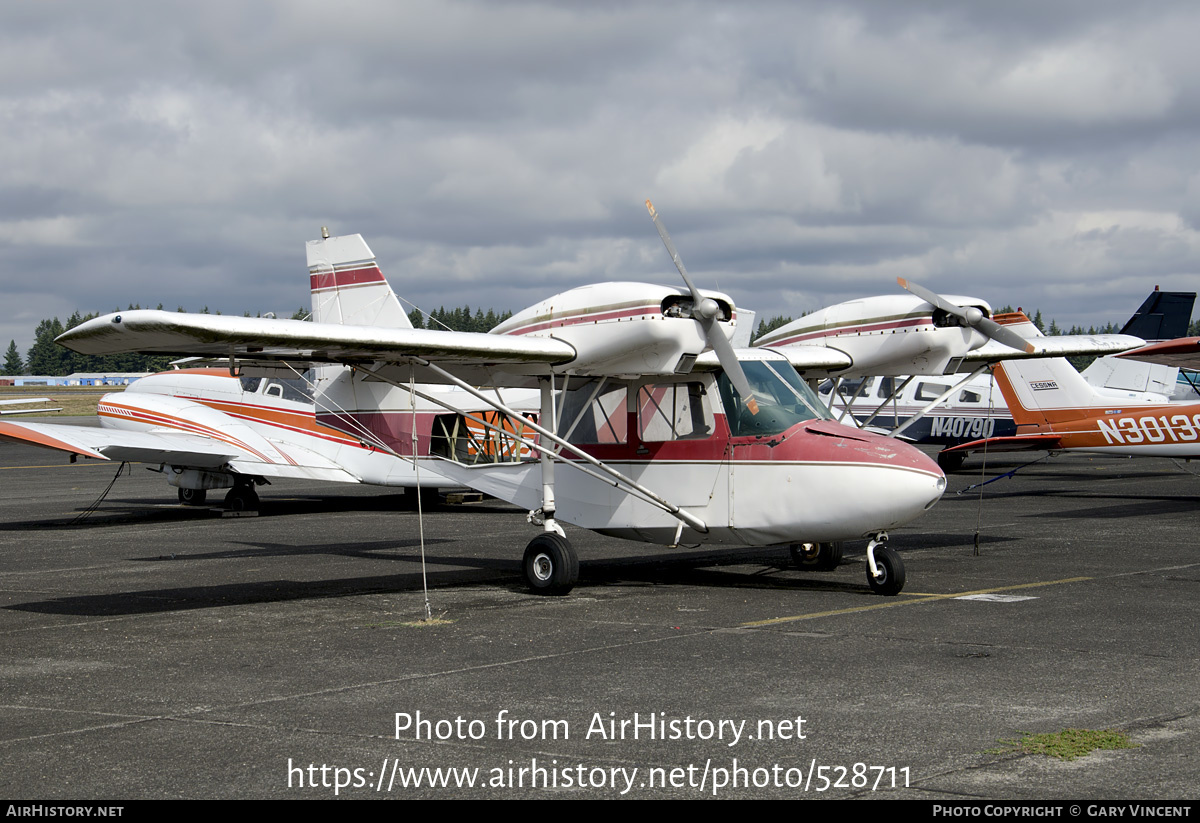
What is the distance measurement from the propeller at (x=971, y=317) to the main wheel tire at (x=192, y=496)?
15.2 m

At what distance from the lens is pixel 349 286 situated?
66.4 feet

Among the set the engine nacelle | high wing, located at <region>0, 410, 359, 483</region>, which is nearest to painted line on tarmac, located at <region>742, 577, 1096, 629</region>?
the engine nacelle

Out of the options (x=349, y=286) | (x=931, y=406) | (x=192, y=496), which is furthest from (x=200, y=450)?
(x=931, y=406)

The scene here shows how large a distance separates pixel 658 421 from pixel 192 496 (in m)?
13.9

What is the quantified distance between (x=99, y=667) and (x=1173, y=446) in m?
21.7

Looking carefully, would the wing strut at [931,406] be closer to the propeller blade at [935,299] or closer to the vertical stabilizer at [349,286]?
the propeller blade at [935,299]

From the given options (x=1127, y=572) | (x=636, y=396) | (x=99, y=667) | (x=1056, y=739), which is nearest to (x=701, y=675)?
(x=1056, y=739)

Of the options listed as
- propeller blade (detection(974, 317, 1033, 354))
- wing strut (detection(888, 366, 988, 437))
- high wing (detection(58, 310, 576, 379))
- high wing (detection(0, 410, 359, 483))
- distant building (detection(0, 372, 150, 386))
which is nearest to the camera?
high wing (detection(58, 310, 576, 379))

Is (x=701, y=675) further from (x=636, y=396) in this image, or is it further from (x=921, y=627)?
(x=636, y=396)

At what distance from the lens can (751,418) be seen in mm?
11453

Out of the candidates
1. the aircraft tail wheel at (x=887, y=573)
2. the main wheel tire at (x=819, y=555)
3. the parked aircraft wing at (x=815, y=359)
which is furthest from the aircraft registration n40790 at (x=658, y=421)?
the main wheel tire at (x=819, y=555)

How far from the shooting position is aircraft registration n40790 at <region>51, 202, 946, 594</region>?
413 inches

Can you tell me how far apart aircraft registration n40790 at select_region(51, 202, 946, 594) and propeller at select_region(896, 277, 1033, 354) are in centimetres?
253

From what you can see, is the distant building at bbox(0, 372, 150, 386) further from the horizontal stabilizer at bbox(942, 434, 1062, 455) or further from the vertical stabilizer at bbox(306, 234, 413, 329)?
the horizontal stabilizer at bbox(942, 434, 1062, 455)
